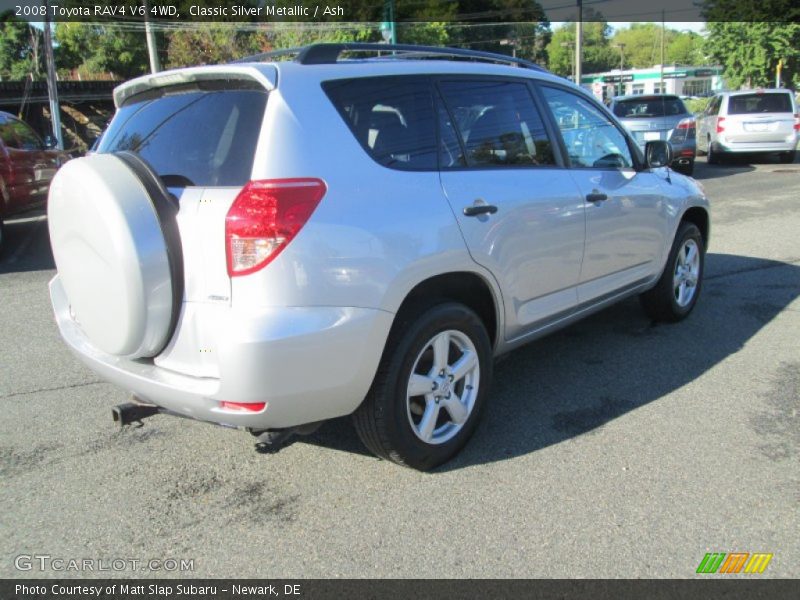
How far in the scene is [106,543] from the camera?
9.15ft

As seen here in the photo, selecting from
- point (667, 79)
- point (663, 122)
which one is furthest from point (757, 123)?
point (667, 79)

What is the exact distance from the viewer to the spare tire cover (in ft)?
8.58

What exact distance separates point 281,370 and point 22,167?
8463 mm

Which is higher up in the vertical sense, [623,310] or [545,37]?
[545,37]

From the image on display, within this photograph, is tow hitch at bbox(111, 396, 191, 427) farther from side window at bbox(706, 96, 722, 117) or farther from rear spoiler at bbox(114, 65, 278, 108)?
side window at bbox(706, 96, 722, 117)

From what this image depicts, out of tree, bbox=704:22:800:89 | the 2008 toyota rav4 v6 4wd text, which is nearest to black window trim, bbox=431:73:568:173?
the 2008 toyota rav4 v6 4wd text

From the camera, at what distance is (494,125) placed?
11.9 ft

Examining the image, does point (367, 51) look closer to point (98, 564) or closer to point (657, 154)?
point (657, 154)

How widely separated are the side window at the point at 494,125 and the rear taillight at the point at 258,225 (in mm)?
958
